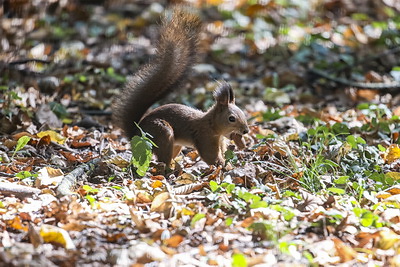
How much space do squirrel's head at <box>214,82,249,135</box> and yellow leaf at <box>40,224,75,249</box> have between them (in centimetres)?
180

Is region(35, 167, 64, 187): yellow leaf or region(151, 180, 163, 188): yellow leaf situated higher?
region(35, 167, 64, 187): yellow leaf

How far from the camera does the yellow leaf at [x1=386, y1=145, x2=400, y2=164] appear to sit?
4152 mm

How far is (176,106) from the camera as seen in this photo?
438cm

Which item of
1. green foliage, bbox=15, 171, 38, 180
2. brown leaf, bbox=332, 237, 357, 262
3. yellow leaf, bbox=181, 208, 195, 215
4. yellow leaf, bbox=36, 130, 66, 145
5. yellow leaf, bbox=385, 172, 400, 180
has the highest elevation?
green foliage, bbox=15, 171, 38, 180

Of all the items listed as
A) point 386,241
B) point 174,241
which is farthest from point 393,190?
point 174,241

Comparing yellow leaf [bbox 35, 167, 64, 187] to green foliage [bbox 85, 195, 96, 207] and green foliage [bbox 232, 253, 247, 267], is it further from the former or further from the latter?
green foliage [bbox 232, 253, 247, 267]

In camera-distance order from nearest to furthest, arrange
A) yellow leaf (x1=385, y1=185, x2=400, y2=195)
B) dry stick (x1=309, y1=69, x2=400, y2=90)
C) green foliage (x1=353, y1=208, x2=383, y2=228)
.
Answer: green foliage (x1=353, y1=208, x2=383, y2=228) < yellow leaf (x1=385, y1=185, x2=400, y2=195) < dry stick (x1=309, y1=69, x2=400, y2=90)

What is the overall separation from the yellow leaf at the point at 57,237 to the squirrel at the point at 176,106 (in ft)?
5.08

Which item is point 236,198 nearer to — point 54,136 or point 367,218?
point 367,218

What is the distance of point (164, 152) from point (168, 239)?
141cm

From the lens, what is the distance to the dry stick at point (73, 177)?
3.27 m

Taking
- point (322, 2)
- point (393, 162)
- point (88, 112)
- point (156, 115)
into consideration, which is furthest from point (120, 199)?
point (322, 2)

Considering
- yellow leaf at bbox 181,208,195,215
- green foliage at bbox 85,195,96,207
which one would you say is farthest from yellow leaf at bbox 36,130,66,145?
yellow leaf at bbox 181,208,195,215

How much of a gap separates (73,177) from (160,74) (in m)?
1.09
